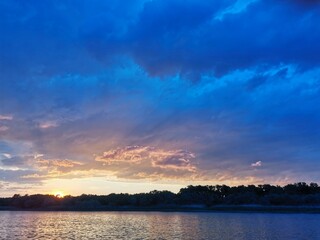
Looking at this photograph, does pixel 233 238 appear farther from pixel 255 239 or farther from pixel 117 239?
pixel 117 239

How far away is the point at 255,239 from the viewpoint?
74.2m

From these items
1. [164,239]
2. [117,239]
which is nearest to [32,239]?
[117,239]

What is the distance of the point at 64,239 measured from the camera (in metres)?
73.2

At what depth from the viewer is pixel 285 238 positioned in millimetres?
75312

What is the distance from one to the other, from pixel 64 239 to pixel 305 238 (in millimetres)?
41564

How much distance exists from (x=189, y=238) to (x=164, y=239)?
5.04m

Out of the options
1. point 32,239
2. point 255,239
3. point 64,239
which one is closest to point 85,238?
point 64,239

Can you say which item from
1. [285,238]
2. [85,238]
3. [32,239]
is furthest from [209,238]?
[32,239]

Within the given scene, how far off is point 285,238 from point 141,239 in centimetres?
2549

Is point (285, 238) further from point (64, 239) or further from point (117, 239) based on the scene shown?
point (64, 239)

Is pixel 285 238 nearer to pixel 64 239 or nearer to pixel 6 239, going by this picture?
pixel 64 239

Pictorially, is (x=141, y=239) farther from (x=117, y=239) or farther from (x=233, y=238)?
(x=233, y=238)

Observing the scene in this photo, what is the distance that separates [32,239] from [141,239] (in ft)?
60.4

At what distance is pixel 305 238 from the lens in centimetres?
7381
